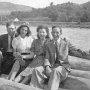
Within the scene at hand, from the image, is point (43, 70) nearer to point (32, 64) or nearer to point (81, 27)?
point (32, 64)

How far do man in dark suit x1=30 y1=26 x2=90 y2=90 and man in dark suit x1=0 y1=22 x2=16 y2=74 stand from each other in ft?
3.18

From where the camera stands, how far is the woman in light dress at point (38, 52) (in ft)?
12.5

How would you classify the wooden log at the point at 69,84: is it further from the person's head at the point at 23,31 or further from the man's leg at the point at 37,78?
the person's head at the point at 23,31

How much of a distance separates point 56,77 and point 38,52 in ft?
2.50

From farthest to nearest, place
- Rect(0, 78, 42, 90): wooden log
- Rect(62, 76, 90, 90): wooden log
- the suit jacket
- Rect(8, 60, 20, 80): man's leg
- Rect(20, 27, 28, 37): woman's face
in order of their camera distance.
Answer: Rect(20, 27, 28, 37): woman's face < Rect(8, 60, 20, 80): man's leg < the suit jacket < Rect(62, 76, 90, 90): wooden log < Rect(0, 78, 42, 90): wooden log

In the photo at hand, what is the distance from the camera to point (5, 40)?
4605 mm

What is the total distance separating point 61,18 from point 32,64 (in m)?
34.0

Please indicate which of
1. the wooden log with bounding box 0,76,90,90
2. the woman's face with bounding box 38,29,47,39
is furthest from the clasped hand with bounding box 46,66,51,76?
the woman's face with bounding box 38,29,47,39

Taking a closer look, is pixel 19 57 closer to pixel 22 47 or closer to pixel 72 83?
pixel 22 47

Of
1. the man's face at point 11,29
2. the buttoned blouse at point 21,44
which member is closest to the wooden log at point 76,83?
the buttoned blouse at point 21,44

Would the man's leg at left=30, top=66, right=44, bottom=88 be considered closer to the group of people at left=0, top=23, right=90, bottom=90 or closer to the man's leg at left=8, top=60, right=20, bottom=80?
the group of people at left=0, top=23, right=90, bottom=90

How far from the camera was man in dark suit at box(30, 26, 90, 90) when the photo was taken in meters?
3.48

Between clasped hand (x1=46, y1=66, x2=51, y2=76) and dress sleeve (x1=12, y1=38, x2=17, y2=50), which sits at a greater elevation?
dress sleeve (x1=12, y1=38, x2=17, y2=50)

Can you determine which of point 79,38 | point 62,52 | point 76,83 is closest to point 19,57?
point 62,52
